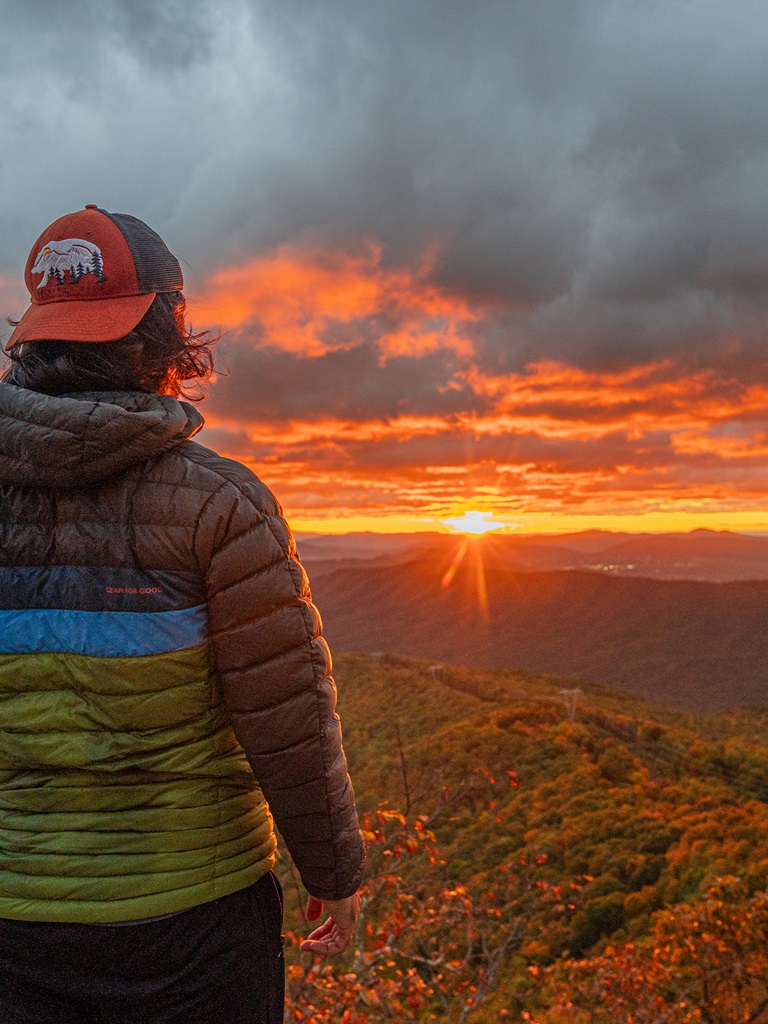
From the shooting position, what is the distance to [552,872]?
516 inches

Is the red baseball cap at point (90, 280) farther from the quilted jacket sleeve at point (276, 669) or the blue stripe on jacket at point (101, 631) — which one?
the blue stripe on jacket at point (101, 631)

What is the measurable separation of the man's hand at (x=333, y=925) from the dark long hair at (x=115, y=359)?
1.14 meters

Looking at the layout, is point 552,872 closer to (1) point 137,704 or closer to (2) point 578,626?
(1) point 137,704

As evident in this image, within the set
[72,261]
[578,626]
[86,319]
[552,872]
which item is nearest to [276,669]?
[86,319]

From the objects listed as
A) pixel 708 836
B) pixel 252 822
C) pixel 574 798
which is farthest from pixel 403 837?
pixel 574 798

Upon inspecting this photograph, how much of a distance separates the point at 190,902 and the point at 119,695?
0.41m

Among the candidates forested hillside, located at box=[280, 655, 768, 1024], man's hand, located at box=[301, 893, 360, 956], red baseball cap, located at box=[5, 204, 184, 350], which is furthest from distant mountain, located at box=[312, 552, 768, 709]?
red baseball cap, located at box=[5, 204, 184, 350]

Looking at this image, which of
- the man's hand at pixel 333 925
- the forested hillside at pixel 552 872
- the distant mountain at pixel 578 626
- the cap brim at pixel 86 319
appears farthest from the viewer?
the distant mountain at pixel 578 626

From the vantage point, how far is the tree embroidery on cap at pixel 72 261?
137 centimetres

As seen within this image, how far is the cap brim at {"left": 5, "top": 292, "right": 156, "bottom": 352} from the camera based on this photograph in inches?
52.4

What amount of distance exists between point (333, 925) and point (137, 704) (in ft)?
2.26

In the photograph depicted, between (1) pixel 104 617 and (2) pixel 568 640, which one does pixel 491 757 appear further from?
(2) pixel 568 640

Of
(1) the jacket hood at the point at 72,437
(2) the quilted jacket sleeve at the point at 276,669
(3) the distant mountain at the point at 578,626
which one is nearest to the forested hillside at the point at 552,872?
(2) the quilted jacket sleeve at the point at 276,669

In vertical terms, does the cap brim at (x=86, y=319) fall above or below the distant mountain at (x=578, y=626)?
above
